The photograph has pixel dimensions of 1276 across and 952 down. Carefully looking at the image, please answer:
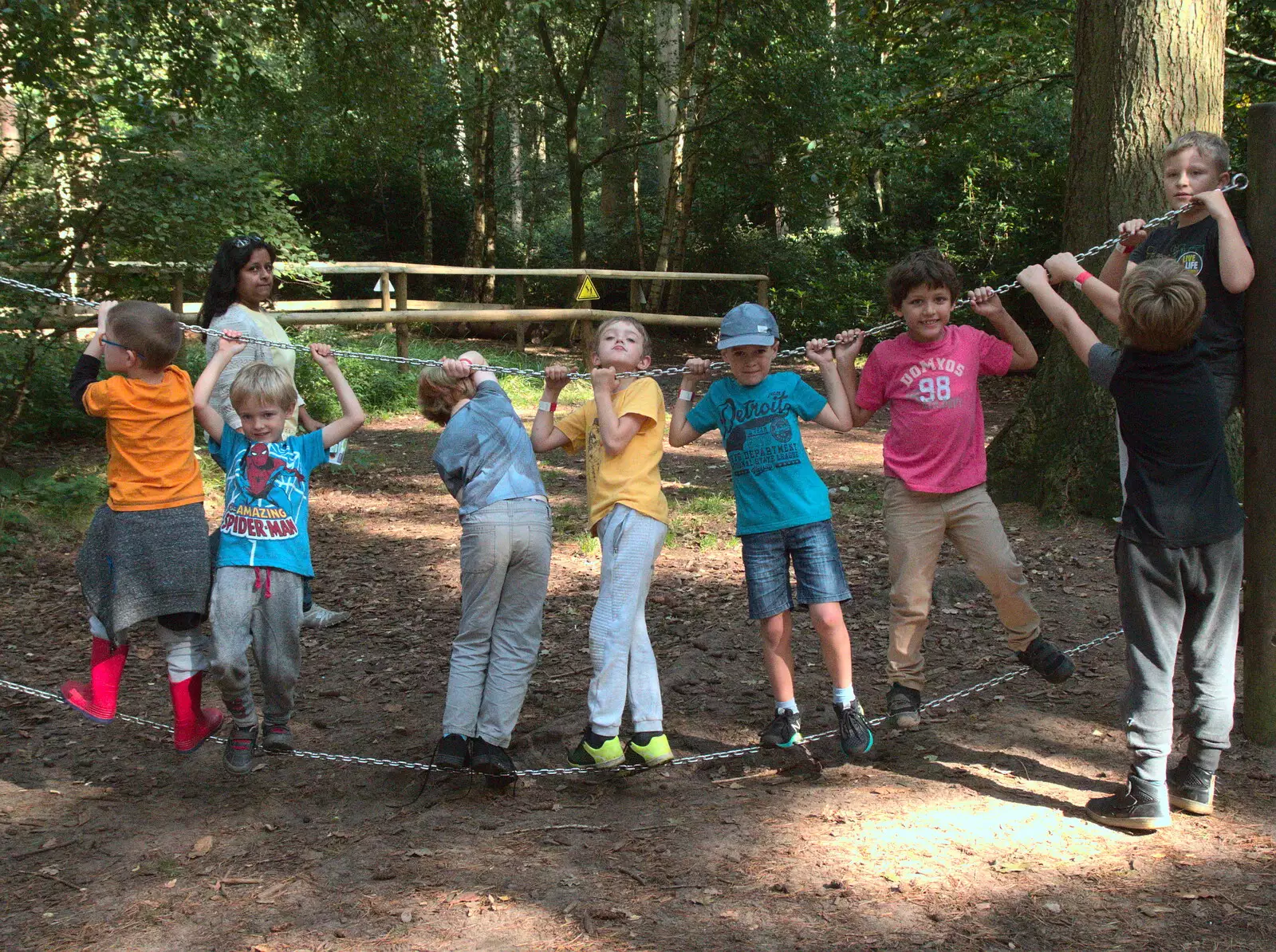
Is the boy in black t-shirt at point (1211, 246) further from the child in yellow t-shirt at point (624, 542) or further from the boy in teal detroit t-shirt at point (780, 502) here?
the child in yellow t-shirt at point (624, 542)

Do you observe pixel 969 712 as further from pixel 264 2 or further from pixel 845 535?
pixel 264 2

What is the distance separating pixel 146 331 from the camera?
147 inches

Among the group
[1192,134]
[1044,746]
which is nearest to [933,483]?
[1044,746]

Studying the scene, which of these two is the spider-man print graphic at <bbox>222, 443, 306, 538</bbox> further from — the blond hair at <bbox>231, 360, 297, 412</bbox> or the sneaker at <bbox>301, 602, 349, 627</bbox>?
the sneaker at <bbox>301, 602, 349, 627</bbox>

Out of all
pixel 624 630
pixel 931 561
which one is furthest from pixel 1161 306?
pixel 624 630

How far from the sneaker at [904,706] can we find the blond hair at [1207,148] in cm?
197

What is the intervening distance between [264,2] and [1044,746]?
825 centimetres

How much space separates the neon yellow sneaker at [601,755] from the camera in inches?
148

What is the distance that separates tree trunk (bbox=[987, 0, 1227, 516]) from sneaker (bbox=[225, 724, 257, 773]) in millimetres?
4373

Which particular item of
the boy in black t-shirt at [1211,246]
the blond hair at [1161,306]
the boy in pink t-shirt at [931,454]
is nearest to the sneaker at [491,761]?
the boy in pink t-shirt at [931,454]

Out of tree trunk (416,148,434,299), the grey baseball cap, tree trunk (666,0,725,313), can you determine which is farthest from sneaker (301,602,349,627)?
tree trunk (416,148,434,299)

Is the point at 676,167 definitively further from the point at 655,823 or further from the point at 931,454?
the point at 655,823

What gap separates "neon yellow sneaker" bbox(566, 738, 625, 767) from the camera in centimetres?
375

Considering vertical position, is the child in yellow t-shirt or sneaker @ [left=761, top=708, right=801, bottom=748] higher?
the child in yellow t-shirt
